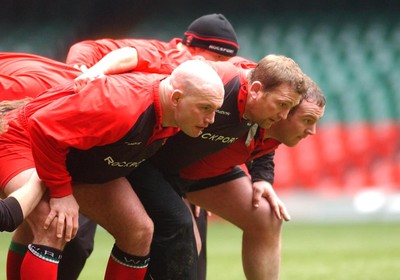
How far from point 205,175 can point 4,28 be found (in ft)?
42.3

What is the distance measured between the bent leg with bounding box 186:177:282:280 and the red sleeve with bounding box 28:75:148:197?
55.2 inches

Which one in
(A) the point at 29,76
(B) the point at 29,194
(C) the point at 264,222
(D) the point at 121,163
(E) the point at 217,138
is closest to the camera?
(B) the point at 29,194

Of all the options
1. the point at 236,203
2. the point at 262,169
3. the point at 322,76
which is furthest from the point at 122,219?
the point at 322,76

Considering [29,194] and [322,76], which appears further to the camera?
[322,76]

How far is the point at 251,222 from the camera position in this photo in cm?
612

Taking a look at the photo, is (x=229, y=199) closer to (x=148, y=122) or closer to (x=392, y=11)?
(x=148, y=122)

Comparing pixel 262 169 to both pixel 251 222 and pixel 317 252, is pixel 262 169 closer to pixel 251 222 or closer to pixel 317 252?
pixel 251 222

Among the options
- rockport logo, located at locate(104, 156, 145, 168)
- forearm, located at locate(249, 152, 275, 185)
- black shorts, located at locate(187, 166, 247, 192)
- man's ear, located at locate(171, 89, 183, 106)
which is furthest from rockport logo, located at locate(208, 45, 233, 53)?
man's ear, located at locate(171, 89, 183, 106)

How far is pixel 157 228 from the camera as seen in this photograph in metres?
5.47

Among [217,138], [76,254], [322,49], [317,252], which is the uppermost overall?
[322,49]

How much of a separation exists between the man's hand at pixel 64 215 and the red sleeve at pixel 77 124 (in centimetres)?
11

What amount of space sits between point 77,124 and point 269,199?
1.76 m

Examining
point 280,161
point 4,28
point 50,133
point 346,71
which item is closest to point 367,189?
point 280,161

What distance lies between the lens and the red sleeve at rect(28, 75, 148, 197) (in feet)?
15.9
